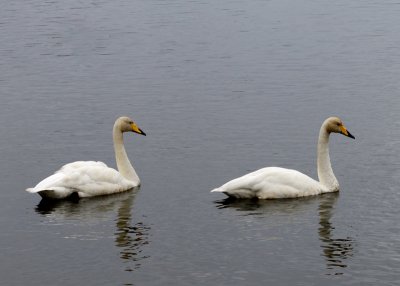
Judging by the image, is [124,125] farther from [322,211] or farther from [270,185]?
[322,211]

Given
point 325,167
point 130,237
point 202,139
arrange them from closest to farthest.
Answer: point 130,237 → point 325,167 → point 202,139

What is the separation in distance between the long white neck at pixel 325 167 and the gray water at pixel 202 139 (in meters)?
0.39

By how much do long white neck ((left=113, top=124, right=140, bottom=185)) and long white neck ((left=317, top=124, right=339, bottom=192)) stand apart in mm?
3818

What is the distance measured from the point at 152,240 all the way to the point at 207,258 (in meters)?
1.46

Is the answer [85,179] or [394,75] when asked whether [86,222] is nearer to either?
[85,179]

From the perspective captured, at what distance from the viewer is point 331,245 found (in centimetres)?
1792

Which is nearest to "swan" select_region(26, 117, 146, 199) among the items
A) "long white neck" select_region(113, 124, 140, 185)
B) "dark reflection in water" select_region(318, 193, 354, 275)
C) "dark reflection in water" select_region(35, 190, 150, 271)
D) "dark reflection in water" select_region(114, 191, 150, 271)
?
"long white neck" select_region(113, 124, 140, 185)

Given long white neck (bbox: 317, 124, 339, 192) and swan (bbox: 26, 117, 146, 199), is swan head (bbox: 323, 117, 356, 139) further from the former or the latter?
swan (bbox: 26, 117, 146, 199)

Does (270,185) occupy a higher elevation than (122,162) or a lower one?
lower

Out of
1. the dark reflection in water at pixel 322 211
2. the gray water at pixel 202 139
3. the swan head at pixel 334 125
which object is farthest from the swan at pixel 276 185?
the swan head at pixel 334 125

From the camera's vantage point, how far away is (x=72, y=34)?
44219 mm

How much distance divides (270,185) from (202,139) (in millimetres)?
5269

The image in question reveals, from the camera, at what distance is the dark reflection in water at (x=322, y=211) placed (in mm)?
17328

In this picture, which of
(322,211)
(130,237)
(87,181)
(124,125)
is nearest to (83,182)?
(87,181)
